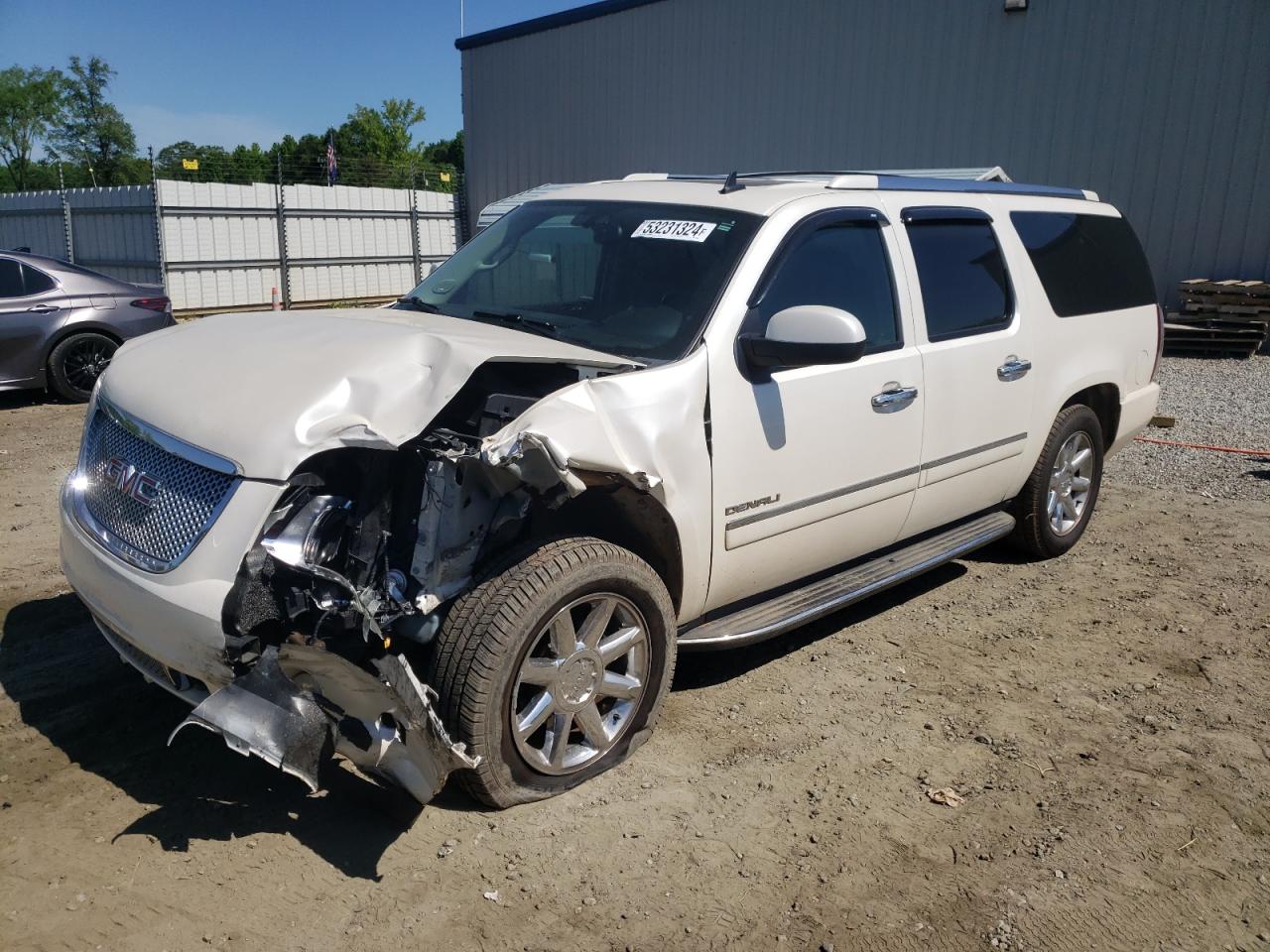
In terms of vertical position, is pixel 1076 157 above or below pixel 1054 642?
above

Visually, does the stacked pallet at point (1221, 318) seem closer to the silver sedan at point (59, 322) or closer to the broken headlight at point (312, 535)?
the silver sedan at point (59, 322)

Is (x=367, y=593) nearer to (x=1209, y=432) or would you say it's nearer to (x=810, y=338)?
(x=810, y=338)

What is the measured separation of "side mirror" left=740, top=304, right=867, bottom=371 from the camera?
3604 mm

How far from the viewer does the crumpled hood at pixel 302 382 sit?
300cm

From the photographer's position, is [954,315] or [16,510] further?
→ [16,510]

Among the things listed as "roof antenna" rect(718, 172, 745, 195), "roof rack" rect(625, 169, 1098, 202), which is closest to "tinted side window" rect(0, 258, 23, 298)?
"roof rack" rect(625, 169, 1098, 202)

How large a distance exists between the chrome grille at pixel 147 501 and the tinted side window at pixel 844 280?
2.04m

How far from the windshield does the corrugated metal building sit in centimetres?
1297

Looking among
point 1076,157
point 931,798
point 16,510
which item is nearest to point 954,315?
point 931,798

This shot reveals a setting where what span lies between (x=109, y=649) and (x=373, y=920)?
2147mm

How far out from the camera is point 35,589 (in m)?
4.97

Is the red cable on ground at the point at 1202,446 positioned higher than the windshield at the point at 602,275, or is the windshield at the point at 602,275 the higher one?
the windshield at the point at 602,275

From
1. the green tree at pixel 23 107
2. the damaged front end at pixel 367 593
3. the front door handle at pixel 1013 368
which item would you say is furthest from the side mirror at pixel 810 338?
the green tree at pixel 23 107

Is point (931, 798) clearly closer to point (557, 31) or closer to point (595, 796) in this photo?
point (595, 796)
